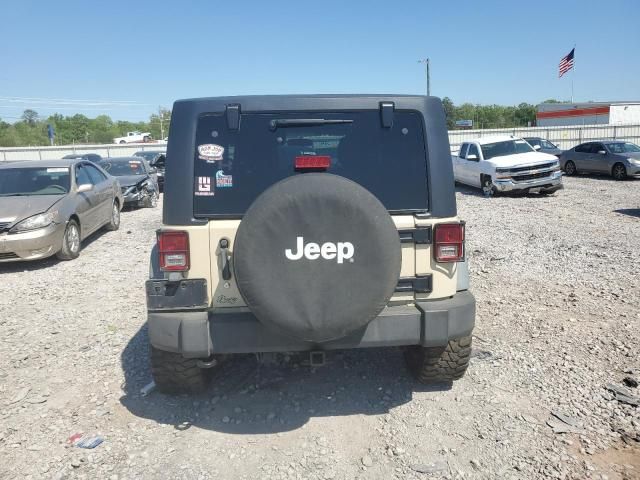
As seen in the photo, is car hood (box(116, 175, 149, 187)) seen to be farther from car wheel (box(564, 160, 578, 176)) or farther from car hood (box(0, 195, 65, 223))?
car wheel (box(564, 160, 578, 176))

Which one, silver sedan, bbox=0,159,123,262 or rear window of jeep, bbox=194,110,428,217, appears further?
silver sedan, bbox=0,159,123,262

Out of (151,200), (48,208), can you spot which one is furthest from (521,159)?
(48,208)

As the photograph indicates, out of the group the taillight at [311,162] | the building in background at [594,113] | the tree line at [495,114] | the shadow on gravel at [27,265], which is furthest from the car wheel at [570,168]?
the tree line at [495,114]

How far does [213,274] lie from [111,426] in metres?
1.32

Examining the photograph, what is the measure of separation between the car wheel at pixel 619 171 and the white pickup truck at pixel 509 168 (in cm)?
484

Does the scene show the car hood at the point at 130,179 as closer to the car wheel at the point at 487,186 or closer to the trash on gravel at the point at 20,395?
the car wheel at the point at 487,186

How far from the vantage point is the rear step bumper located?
3.09 metres

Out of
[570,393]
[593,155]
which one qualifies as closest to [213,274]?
[570,393]

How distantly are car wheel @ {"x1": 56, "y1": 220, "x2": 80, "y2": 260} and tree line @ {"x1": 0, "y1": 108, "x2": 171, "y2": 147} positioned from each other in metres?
67.2

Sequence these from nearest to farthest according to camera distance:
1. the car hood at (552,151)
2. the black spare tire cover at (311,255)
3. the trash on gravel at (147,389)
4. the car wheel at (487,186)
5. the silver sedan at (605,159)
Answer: the black spare tire cover at (311,255) < the trash on gravel at (147,389) < the car wheel at (487,186) < the silver sedan at (605,159) < the car hood at (552,151)

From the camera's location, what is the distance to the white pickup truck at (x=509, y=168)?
1445cm

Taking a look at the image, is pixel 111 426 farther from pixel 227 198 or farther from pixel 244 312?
pixel 227 198

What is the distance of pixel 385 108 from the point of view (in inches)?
127

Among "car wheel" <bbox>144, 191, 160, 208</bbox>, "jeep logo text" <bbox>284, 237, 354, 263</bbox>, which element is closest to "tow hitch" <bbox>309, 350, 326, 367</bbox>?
"jeep logo text" <bbox>284, 237, 354, 263</bbox>
